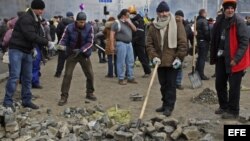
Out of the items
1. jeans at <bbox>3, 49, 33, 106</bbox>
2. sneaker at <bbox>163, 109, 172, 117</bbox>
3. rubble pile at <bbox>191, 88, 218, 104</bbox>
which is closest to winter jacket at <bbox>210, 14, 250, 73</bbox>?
sneaker at <bbox>163, 109, 172, 117</bbox>

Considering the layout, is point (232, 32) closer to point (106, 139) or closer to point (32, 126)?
point (106, 139)

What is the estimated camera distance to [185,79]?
513 inches

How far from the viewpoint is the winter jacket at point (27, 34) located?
836cm

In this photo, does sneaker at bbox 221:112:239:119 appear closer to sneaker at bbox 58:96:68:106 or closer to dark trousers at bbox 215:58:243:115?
dark trousers at bbox 215:58:243:115

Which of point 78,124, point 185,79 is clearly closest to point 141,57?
point 185,79

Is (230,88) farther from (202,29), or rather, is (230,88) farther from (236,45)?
(202,29)

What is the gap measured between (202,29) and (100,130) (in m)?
6.29

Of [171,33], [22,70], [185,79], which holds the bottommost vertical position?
[185,79]

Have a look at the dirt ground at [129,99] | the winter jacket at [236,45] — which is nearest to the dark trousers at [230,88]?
the winter jacket at [236,45]

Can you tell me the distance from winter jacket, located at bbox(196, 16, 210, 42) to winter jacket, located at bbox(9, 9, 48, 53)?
5131 mm

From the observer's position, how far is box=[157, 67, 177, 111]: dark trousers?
323 inches

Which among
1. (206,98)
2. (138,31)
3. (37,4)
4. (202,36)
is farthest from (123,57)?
(37,4)

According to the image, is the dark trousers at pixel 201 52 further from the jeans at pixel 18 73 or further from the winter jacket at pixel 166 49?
the jeans at pixel 18 73

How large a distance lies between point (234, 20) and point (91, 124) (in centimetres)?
282
